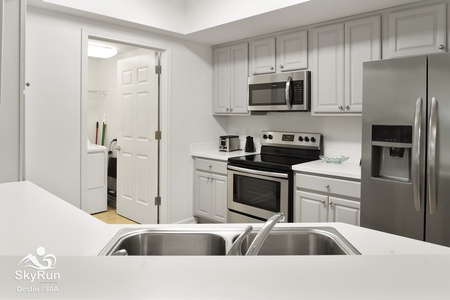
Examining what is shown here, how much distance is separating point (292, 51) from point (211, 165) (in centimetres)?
141

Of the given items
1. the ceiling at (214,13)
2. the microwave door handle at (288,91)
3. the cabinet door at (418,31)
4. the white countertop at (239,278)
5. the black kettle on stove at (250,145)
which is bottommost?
the white countertop at (239,278)

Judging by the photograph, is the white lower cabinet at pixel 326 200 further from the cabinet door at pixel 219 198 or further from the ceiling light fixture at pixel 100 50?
the ceiling light fixture at pixel 100 50

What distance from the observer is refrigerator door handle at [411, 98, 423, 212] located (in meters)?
1.93

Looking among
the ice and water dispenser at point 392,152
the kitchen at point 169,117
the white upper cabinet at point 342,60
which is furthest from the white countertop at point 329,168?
the white upper cabinet at point 342,60

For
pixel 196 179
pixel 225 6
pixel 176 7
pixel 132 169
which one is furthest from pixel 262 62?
pixel 132 169

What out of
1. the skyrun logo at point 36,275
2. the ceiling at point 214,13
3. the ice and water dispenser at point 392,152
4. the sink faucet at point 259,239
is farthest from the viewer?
the ceiling at point 214,13

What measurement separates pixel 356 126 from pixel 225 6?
1.63m

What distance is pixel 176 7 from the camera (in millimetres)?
3275

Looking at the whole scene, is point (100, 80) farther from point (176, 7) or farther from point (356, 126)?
point (356, 126)

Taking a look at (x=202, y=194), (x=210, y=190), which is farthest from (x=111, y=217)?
(x=210, y=190)

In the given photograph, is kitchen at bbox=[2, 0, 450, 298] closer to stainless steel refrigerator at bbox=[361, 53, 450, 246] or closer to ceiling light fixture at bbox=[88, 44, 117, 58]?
stainless steel refrigerator at bbox=[361, 53, 450, 246]

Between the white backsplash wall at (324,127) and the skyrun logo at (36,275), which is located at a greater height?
the white backsplash wall at (324,127)

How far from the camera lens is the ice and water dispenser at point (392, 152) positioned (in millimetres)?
2039

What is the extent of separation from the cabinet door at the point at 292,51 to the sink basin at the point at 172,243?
231 cm
